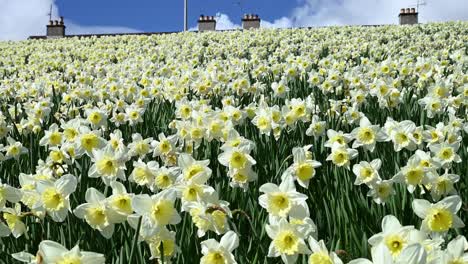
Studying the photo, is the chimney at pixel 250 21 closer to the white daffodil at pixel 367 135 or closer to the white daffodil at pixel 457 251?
the white daffodil at pixel 367 135

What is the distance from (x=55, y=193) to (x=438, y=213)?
1.28m

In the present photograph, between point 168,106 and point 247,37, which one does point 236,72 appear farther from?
point 247,37

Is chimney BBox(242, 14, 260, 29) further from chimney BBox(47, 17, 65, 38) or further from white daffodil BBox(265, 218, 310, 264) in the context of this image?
white daffodil BBox(265, 218, 310, 264)

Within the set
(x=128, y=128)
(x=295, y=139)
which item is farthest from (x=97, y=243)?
(x=128, y=128)

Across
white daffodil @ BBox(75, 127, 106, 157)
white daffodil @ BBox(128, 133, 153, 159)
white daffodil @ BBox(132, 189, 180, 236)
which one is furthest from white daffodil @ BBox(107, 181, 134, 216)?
white daffodil @ BBox(128, 133, 153, 159)

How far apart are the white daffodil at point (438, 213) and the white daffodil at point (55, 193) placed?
1.17 meters

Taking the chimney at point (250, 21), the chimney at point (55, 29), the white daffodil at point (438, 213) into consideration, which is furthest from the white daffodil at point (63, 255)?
the chimney at point (55, 29)

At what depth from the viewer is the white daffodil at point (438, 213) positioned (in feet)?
5.40

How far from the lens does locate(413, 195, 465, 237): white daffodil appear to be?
5.40ft

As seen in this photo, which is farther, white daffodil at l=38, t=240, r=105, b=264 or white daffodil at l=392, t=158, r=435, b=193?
white daffodil at l=392, t=158, r=435, b=193

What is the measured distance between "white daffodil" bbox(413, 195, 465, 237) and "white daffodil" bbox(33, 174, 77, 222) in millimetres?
1165

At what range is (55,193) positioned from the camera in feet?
5.72

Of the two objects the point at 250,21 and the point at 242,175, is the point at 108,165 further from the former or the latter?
the point at 250,21

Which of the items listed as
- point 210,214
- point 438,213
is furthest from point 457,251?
point 210,214
